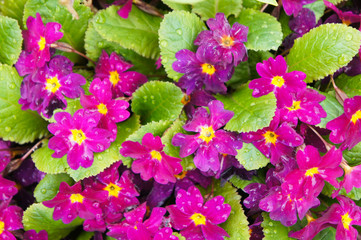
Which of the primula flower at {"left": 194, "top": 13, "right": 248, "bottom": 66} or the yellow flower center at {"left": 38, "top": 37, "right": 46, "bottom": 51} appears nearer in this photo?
the primula flower at {"left": 194, "top": 13, "right": 248, "bottom": 66}

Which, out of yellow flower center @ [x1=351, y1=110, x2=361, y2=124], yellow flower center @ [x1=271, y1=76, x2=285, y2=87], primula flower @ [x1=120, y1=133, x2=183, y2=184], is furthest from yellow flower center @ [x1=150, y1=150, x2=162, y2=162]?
yellow flower center @ [x1=351, y1=110, x2=361, y2=124]

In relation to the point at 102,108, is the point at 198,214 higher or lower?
lower

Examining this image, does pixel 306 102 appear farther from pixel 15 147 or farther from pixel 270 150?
pixel 15 147

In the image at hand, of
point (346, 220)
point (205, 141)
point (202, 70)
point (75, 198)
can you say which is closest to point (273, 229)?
point (346, 220)

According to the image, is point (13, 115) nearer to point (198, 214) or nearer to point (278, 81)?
point (198, 214)

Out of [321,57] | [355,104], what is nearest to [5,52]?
[321,57]

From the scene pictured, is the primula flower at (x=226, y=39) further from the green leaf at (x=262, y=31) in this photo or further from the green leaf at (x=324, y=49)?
the green leaf at (x=324, y=49)

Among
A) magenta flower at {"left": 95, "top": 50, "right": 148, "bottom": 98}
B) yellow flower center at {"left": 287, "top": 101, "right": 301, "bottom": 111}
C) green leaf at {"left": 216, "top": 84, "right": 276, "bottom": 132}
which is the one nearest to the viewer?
green leaf at {"left": 216, "top": 84, "right": 276, "bottom": 132}

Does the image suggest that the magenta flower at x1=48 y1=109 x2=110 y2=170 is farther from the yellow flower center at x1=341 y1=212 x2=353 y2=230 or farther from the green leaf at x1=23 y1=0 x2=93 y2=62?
the yellow flower center at x1=341 y1=212 x2=353 y2=230
